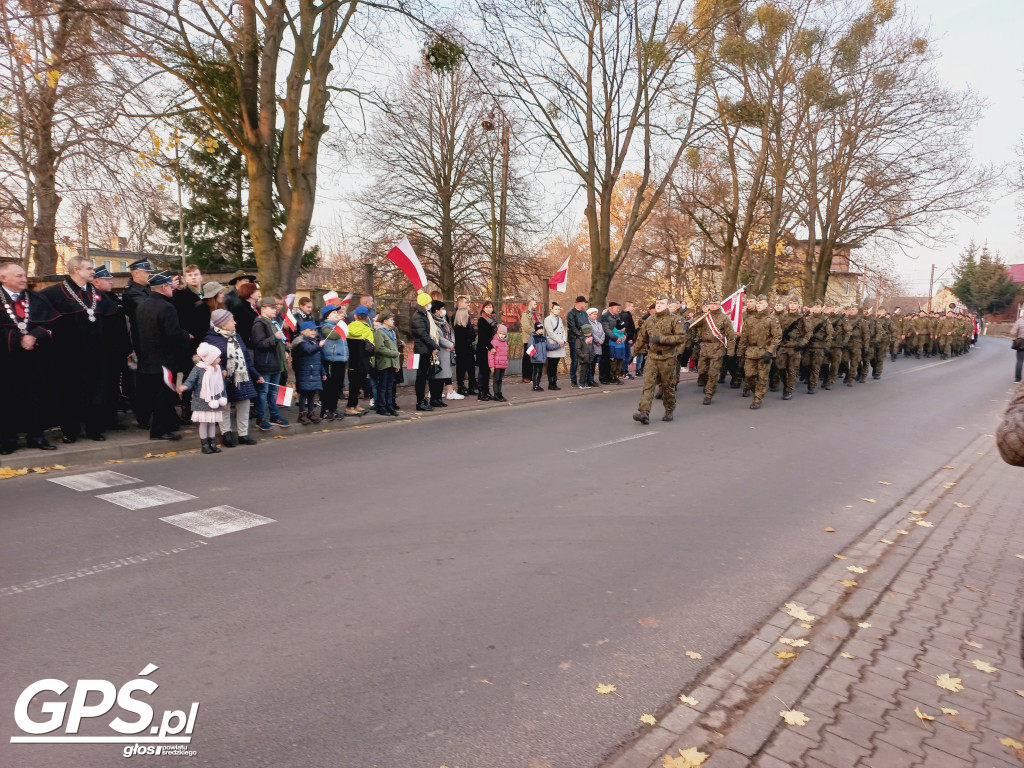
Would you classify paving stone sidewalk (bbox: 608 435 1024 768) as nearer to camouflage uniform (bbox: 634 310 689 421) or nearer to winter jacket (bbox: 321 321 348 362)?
camouflage uniform (bbox: 634 310 689 421)

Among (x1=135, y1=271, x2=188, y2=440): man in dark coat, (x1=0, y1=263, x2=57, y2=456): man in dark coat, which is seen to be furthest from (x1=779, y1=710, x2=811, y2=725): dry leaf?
(x1=0, y1=263, x2=57, y2=456): man in dark coat

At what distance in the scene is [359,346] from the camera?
1078 cm

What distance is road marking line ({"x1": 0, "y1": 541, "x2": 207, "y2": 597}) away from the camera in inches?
164

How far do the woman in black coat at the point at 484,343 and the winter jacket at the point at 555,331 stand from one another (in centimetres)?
218

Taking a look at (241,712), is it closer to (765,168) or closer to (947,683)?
(947,683)

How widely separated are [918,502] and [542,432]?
4965 millimetres

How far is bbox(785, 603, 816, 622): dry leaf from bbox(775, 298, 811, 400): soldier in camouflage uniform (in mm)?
11741

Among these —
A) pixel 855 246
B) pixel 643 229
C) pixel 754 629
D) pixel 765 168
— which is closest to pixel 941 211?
pixel 855 246

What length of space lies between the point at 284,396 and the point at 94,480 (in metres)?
3.01

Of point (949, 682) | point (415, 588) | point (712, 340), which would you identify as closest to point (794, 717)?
point (949, 682)

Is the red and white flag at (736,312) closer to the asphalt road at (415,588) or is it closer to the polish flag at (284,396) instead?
the asphalt road at (415,588)

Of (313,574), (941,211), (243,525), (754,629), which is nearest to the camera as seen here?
(754,629)

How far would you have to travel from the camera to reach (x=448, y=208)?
31.8 m

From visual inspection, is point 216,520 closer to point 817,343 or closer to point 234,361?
point 234,361
